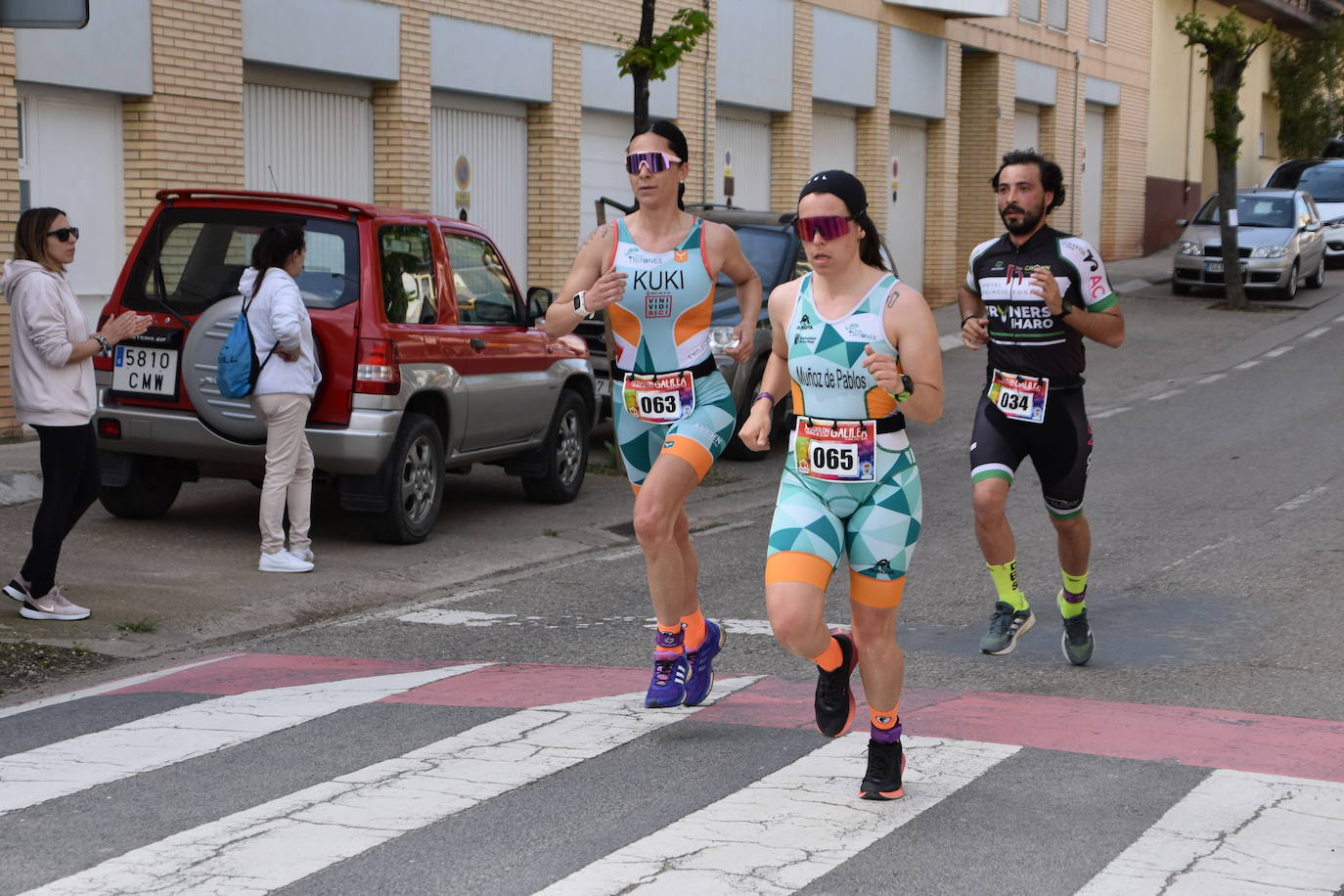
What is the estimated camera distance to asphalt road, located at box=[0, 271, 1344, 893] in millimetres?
4824

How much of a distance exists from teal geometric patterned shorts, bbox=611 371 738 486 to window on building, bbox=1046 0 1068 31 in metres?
29.6

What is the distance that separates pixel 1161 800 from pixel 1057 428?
2.33 metres

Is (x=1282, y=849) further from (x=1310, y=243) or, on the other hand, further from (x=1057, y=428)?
(x=1310, y=243)

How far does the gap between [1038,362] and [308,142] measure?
36.9 feet

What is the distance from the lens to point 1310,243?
29.1 m

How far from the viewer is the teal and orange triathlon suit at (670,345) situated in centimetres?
656

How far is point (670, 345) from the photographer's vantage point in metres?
6.59

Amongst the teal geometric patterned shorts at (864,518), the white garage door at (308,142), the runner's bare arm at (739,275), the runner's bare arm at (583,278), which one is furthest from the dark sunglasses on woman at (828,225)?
the white garage door at (308,142)

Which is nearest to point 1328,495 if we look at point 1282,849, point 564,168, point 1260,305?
point 1282,849

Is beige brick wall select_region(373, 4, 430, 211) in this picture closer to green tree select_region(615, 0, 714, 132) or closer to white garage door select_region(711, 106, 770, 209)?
green tree select_region(615, 0, 714, 132)

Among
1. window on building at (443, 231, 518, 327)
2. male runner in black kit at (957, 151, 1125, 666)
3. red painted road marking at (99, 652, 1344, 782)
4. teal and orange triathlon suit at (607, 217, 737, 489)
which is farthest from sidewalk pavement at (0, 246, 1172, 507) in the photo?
teal and orange triathlon suit at (607, 217, 737, 489)

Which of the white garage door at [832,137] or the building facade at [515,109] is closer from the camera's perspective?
the building facade at [515,109]

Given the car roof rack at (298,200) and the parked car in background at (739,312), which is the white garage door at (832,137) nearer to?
the parked car in background at (739,312)

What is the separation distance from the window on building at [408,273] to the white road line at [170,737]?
345cm
